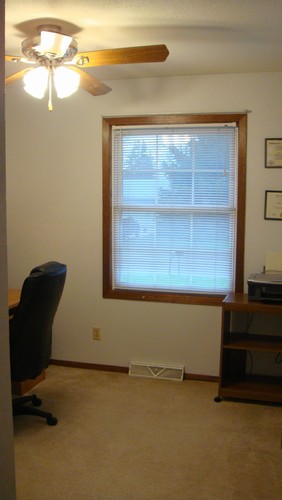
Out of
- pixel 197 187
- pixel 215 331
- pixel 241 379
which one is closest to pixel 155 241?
pixel 197 187

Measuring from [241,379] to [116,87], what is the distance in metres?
2.51

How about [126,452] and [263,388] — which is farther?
[263,388]

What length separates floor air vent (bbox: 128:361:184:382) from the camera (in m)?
3.49

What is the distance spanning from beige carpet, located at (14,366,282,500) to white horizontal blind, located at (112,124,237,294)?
0.90 metres

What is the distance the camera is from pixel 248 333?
334 centimetres

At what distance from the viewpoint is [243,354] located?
337 cm

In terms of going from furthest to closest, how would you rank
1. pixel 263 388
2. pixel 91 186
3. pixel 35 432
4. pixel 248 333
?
pixel 91 186 < pixel 248 333 < pixel 263 388 < pixel 35 432

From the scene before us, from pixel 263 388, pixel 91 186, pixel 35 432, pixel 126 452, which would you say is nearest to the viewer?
pixel 126 452

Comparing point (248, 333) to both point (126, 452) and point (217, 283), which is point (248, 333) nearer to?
point (217, 283)

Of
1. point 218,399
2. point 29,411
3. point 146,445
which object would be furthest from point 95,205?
point 146,445

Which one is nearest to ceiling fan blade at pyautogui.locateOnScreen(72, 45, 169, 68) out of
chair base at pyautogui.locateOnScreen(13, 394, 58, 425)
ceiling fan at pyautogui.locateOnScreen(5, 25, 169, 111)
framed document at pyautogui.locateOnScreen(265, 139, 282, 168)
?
ceiling fan at pyautogui.locateOnScreen(5, 25, 169, 111)

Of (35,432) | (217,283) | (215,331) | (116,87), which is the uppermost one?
(116,87)

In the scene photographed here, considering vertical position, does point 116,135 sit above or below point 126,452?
above

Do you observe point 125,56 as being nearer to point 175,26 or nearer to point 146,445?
point 175,26
